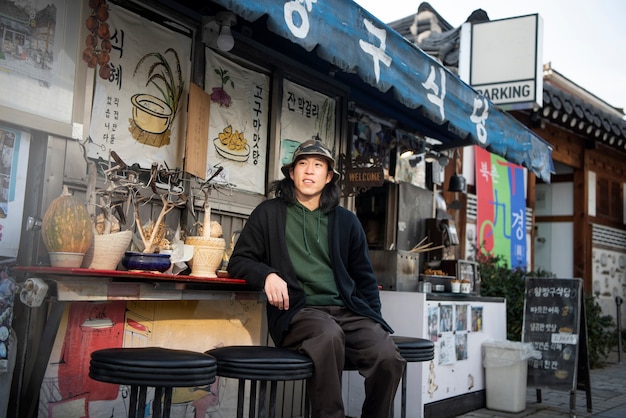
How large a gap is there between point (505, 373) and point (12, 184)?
17.4 feet

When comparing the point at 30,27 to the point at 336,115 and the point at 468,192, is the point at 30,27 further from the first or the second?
the point at 468,192

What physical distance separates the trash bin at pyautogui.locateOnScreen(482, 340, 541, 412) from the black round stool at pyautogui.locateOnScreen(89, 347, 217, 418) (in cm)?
477

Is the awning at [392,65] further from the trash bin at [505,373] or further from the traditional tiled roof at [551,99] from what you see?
the traditional tiled roof at [551,99]

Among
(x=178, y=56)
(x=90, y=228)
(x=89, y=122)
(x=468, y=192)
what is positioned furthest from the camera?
(x=468, y=192)

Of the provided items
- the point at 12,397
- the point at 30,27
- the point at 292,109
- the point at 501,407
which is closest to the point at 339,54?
the point at 292,109

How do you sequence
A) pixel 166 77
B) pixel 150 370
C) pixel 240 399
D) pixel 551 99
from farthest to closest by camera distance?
pixel 551 99 < pixel 166 77 < pixel 240 399 < pixel 150 370

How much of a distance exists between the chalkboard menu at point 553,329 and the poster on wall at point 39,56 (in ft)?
18.6

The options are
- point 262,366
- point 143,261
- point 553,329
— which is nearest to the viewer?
point 262,366

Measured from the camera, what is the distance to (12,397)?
3.41 m

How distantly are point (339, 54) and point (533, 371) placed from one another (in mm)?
4620

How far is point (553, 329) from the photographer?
7.15 meters

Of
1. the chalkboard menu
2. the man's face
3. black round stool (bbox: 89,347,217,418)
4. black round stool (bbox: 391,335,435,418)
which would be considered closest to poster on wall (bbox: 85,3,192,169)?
the man's face

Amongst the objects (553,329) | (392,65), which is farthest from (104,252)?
(553,329)

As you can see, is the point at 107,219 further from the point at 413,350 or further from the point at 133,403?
the point at 413,350
